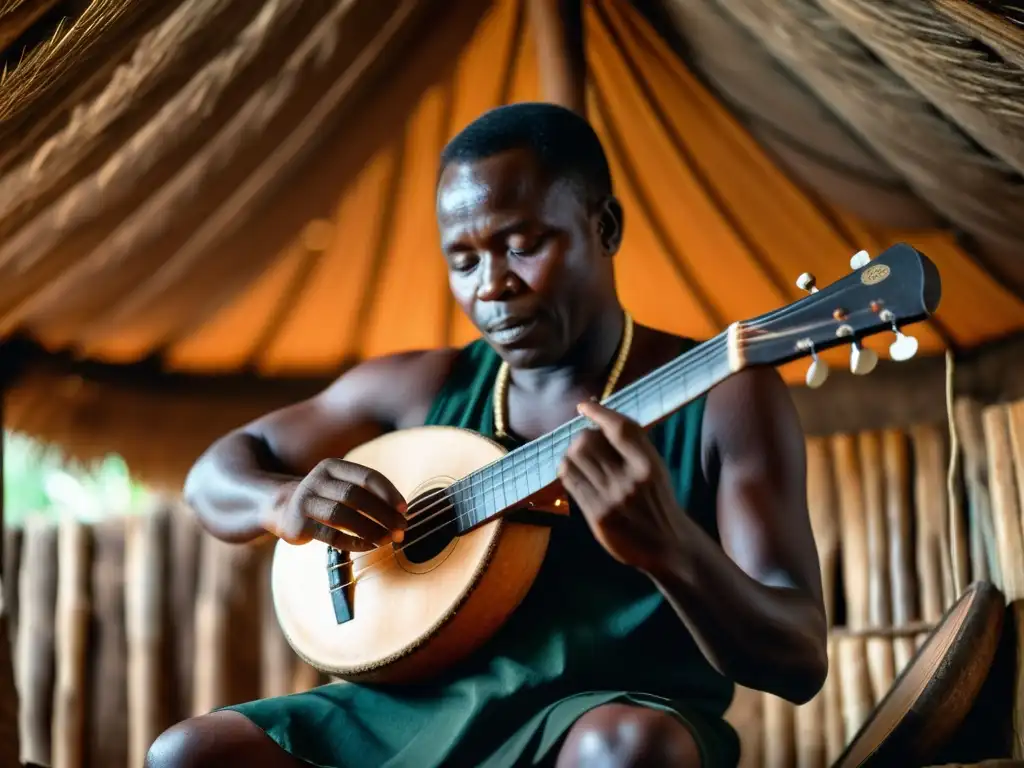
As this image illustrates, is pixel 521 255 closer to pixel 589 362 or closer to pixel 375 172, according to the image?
pixel 589 362

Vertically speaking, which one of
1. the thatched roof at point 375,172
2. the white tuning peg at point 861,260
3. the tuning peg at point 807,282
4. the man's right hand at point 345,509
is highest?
the thatched roof at point 375,172

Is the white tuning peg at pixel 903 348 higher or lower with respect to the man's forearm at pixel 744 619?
higher

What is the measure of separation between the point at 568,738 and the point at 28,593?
199 centimetres

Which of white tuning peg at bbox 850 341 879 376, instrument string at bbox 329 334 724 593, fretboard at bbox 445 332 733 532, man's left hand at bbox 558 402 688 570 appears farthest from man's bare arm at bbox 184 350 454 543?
white tuning peg at bbox 850 341 879 376

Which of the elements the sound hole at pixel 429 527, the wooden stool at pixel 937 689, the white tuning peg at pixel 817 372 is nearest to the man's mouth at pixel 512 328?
the sound hole at pixel 429 527

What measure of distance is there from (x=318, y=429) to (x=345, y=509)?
0.39 meters

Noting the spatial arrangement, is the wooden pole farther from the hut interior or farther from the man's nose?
the man's nose

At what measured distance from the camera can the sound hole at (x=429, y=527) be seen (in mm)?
1631

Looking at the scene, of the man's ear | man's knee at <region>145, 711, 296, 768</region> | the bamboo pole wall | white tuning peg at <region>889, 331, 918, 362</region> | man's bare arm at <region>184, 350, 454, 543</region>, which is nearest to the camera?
white tuning peg at <region>889, 331, 918, 362</region>

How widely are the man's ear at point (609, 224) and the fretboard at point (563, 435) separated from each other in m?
0.35

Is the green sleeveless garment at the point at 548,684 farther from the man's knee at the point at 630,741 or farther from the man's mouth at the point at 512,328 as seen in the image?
the man's mouth at the point at 512,328

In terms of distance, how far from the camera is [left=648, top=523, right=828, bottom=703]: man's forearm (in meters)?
1.29

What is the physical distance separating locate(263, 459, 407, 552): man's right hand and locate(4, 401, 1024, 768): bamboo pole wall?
1387mm

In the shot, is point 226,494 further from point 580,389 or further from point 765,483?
point 765,483
